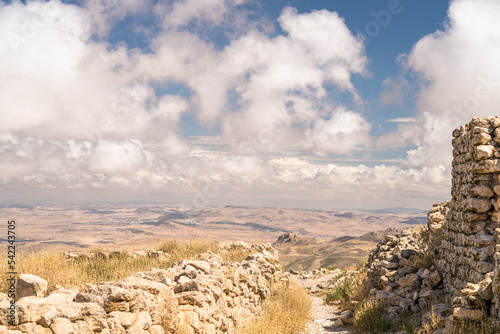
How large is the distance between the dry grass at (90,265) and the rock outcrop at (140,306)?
2399 millimetres

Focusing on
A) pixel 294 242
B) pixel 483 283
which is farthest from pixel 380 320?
pixel 294 242

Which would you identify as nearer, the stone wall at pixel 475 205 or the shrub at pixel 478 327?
the shrub at pixel 478 327

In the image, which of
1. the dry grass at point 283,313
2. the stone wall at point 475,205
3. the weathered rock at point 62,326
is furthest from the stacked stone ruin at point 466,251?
the weathered rock at point 62,326

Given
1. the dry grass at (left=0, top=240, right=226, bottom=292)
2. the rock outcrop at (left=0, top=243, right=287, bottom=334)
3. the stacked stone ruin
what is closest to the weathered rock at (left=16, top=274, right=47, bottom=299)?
the rock outcrop at (left=0, top=243, right=287, bottom=334)

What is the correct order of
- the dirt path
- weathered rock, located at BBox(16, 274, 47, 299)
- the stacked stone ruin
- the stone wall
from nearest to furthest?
weathered rock, located at BBox(16, 274, 47, 299), the stacked stone ruin, the stone wall, the dirt path

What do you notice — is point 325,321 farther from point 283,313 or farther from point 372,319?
point 283,313

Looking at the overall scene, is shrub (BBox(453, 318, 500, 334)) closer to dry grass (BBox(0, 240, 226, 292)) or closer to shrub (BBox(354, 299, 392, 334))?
shrub (BBox(354, 299, 392, 334))

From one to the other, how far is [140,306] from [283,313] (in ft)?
23.4

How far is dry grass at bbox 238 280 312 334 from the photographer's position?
9.92 meters

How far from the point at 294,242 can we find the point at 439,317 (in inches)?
5889

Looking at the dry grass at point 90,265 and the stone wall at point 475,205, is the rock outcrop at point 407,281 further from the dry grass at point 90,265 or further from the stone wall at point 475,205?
the dry grass at point 90,265

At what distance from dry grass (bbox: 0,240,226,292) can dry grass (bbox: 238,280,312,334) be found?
12.3ft

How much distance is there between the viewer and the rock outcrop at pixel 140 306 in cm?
439

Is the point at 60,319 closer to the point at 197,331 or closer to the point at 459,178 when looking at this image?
the point at 197,331
